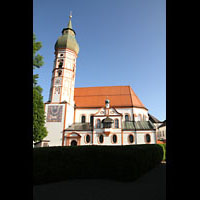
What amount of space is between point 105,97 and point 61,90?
1045cm

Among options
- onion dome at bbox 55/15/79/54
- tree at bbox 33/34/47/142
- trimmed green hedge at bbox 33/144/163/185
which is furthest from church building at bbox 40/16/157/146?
trimmed green hedge at bbox 33/144/163/185

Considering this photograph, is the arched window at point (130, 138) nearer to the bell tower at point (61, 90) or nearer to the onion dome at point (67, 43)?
the bell tower at point (61, 90)

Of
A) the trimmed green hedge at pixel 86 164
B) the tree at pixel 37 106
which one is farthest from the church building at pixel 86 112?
the trimmed green hedge at pixel 86 164

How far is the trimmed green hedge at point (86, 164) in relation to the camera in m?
8.10

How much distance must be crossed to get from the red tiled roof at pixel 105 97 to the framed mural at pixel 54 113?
5.40m

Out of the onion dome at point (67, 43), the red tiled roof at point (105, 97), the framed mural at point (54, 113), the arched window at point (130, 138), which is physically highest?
the onion dome at point (67, 43)

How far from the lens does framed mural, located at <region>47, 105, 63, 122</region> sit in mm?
27547

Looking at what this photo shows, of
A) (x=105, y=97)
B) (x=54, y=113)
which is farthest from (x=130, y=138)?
(x=54, y=113)

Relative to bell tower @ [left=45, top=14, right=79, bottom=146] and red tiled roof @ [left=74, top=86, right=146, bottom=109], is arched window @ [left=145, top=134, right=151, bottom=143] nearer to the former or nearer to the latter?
red tiled roof @ [left=74, top=86, right=146, bottom=109]

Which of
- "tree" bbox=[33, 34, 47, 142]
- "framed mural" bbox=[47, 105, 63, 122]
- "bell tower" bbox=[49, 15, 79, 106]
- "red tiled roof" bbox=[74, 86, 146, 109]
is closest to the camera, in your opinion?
"tree" bbox=[33, 34, 47, 142]
